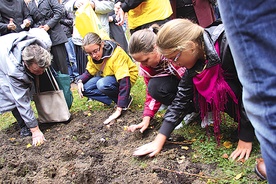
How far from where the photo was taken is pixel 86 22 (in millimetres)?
4016

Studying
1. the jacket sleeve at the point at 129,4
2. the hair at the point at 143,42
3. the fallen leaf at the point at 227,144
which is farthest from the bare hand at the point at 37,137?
the fallen leaf at the point at 227,144

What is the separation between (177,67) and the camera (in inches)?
99.0

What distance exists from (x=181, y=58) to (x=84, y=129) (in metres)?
1.68

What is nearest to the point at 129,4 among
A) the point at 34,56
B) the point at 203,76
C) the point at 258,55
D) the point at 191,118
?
the point at 34,56

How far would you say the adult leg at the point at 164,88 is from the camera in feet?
8.85

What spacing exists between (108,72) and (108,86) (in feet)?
0.56

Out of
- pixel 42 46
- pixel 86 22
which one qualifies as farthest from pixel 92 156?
pixel 86 22

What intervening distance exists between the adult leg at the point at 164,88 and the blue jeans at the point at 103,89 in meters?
0.89

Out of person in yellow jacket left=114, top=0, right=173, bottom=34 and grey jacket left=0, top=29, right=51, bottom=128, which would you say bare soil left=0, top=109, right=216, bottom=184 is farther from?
person in yellow jacket left=114, top=0, right=173, bottom=34

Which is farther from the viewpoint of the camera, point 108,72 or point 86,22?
point 86,22

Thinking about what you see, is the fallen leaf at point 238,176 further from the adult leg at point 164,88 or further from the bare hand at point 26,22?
the bare hand at point 26,22

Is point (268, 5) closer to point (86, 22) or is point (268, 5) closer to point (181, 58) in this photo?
point (181, 58)

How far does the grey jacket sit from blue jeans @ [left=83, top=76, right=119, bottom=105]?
28.2 inches

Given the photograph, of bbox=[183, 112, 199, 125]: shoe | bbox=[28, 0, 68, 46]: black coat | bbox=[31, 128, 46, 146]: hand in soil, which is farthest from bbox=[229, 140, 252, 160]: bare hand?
bbox=[28, 0, 68, 46]: black coat
